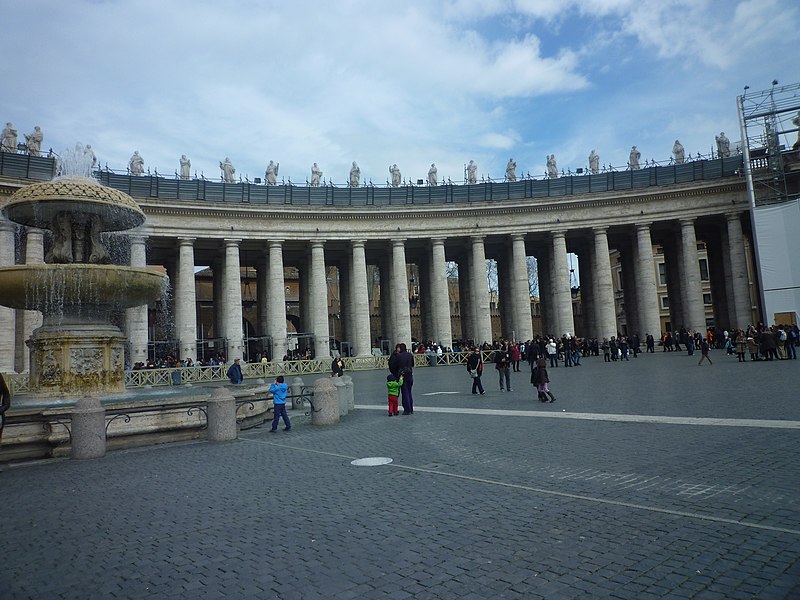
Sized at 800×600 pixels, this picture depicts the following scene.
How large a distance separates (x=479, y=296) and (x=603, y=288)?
9741mm

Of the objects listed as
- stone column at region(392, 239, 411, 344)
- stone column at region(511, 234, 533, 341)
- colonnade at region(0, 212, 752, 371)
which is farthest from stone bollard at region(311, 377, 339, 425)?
stone column at region(511, 234, 533, 341)

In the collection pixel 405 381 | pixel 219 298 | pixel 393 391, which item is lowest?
pixel 393 391

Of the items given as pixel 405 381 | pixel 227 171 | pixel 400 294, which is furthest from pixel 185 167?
pixel 405 381

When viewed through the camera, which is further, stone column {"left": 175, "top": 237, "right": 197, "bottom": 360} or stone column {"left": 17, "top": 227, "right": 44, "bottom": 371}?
stone column {"left": 175, "top": 237, "right": 197, "bottom": 360}

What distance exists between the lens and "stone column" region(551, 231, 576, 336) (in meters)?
45.7

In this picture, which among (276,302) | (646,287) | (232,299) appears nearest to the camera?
(232,299)

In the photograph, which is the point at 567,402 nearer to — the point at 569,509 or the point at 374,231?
the point at 569,509

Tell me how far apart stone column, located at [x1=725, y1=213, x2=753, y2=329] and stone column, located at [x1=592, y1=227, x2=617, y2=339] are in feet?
28.6

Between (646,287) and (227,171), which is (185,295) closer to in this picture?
(227,171)

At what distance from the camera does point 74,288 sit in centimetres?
1341

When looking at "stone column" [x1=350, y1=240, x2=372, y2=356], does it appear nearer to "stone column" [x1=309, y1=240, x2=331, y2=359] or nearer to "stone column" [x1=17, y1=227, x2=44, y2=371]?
"stone column" [x1=309, y1=240, x2=331, y2=359]

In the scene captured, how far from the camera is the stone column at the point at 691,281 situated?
43938mm

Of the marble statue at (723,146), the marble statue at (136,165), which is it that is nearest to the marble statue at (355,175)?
the marble statue at (136,165)

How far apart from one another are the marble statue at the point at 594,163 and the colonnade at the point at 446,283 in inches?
195
